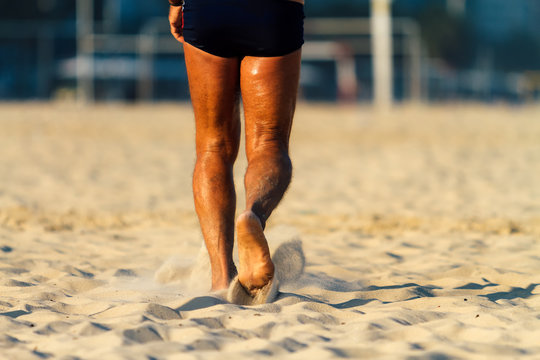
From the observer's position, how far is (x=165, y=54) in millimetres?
44281

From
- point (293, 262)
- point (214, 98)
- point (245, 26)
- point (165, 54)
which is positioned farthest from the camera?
point (165, 54)

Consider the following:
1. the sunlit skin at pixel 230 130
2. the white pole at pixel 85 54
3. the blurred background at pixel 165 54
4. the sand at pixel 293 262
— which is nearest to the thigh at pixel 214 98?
the sunlit skin at pixel 230 130

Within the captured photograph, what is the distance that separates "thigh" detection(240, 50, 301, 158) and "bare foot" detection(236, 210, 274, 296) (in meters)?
0.37

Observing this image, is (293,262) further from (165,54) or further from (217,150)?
(165,54)

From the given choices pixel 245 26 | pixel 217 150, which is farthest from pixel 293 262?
pixel 245 26

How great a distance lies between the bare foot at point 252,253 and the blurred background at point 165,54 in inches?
1089

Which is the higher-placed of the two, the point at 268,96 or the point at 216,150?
the point at 268,96

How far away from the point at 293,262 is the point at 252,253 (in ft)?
2.20

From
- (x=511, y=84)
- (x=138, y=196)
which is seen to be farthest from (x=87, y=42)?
(x=511, y=84)

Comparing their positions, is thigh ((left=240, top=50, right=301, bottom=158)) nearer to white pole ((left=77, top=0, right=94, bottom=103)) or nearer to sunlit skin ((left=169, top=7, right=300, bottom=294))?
sunlit skin ((left=169, top=7, right=300, bottom=294))

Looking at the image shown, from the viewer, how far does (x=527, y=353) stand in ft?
7.41

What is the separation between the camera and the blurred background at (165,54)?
39.3 metres

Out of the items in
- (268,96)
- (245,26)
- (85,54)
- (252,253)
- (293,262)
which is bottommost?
(293,262)

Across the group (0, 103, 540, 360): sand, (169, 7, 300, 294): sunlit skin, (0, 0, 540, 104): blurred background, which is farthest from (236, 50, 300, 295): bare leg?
(0, 0, 540, 104): blurred background
